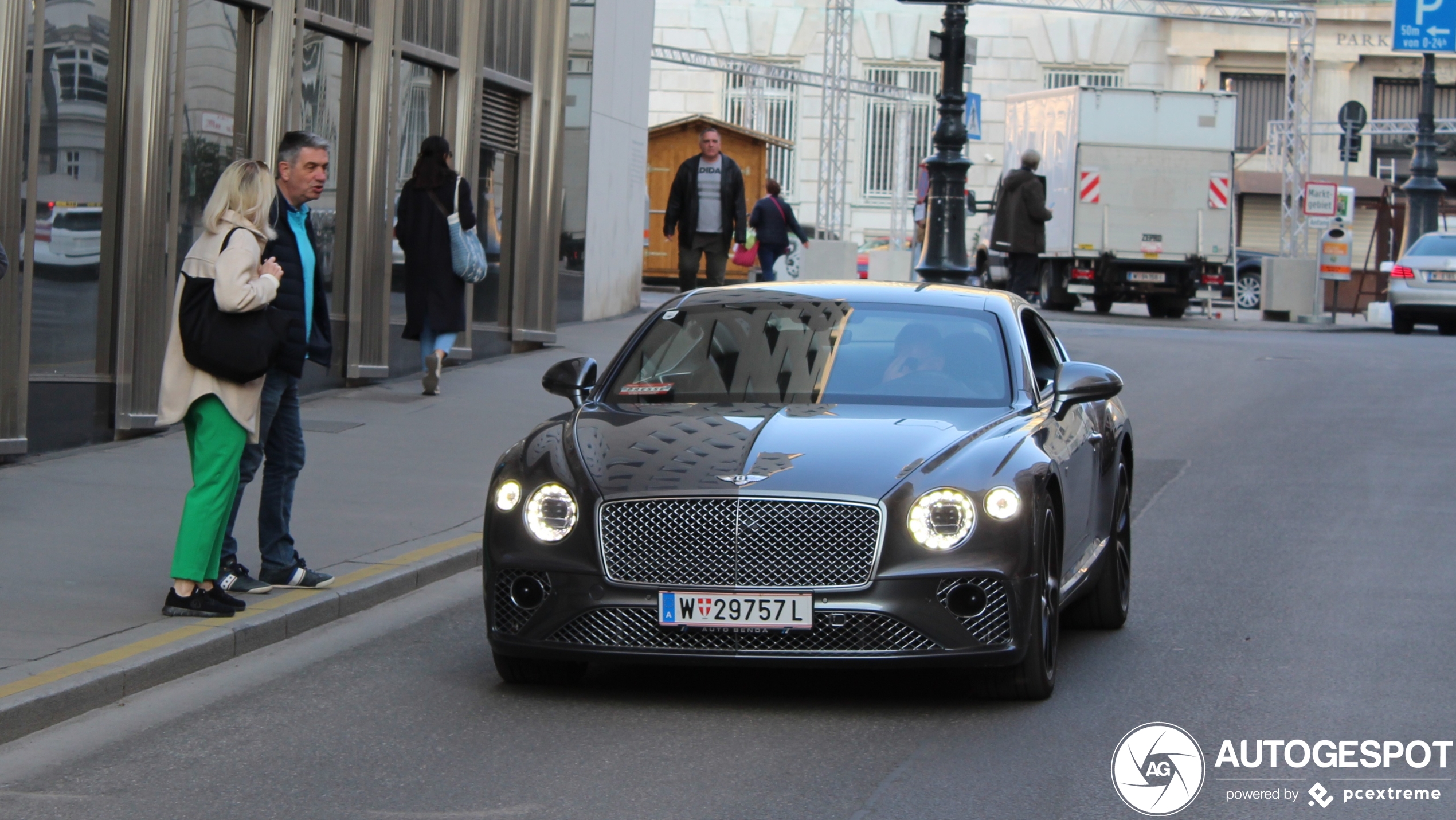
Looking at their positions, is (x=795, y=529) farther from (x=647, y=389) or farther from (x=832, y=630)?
(x=647, y=389)

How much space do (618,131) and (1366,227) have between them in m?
34.2

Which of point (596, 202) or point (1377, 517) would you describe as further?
point (596, 202)

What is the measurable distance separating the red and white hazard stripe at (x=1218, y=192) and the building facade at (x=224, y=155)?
16.1m

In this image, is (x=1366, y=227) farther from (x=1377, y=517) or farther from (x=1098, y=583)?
(x=1098, y=583)

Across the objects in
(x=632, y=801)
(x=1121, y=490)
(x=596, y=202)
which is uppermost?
(x=596, y=202)

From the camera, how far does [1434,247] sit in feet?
99.6

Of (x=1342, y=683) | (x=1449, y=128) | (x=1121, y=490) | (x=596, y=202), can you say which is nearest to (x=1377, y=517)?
(x=1121, y=490)

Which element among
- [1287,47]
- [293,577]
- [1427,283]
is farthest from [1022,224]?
[1287,47]

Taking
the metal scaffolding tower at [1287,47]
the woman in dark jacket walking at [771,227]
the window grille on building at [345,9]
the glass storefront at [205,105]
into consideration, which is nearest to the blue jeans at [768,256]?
the woman in dark jacket walking at [771,227]

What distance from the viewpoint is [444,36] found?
1822cm

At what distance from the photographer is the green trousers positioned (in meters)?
7.37

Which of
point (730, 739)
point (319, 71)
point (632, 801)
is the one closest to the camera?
point (632, 801)

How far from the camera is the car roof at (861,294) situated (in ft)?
26.2

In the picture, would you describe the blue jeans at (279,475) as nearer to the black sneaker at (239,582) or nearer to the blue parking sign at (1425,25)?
the black sneaker at (239,582)
